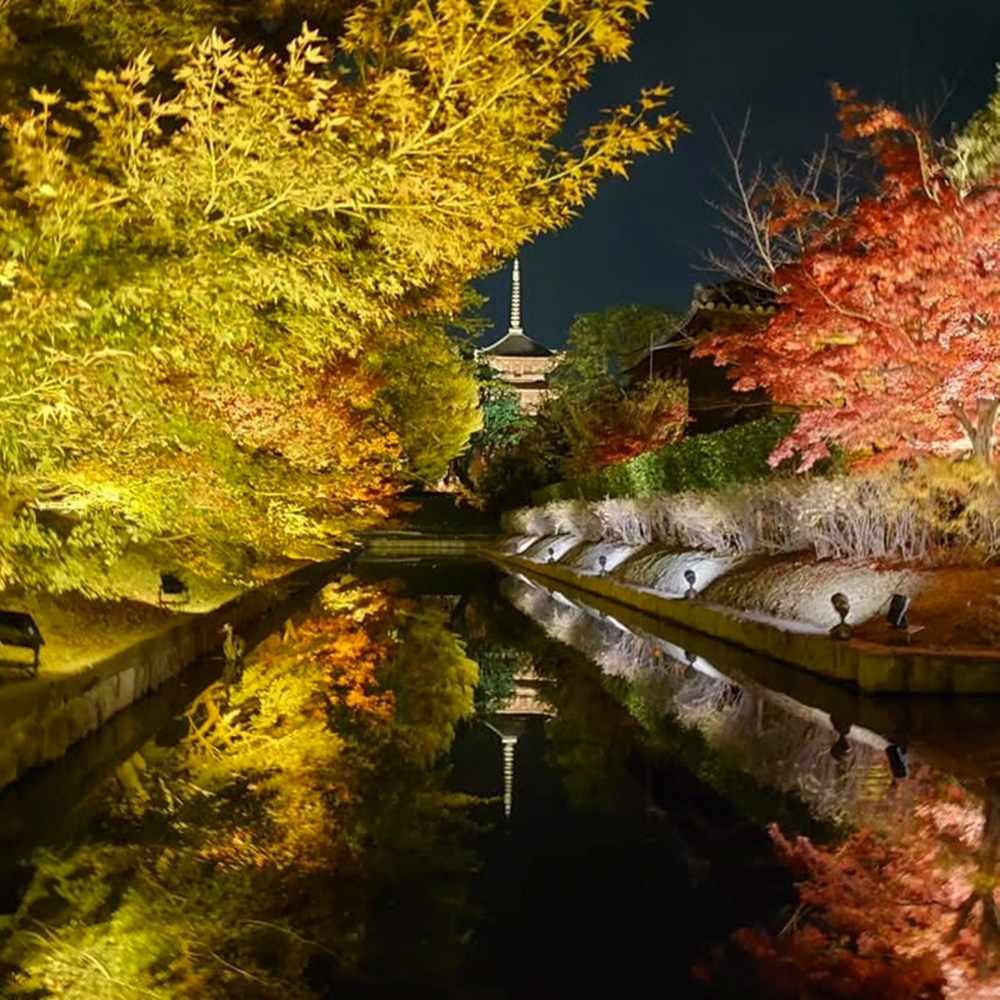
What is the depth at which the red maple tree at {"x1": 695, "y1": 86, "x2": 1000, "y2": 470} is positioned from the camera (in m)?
12.9

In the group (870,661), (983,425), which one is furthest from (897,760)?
(983,425)

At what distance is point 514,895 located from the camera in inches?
223

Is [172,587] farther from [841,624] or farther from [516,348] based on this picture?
[516,348]

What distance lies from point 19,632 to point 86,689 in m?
0.81

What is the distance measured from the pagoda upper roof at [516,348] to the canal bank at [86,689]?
6572 centimetres

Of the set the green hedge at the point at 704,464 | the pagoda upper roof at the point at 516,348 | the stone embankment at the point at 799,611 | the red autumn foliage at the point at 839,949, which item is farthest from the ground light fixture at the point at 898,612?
the pagoda upper roof at the point at 516,348

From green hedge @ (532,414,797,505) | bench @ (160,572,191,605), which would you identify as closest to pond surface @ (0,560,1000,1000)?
bench @ (160,572,191,605)

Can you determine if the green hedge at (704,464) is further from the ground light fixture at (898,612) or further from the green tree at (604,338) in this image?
the green tree at (604,338)

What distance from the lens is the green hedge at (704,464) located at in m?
19.5

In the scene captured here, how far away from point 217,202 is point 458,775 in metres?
4.63

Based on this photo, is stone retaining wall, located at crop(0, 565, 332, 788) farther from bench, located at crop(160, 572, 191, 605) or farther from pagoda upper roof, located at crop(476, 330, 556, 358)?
pagoda upper roof, located at crop(476, 330, 556, 358)

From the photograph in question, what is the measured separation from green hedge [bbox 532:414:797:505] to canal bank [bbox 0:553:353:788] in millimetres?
10208

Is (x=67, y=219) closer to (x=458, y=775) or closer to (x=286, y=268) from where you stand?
(x=286, y=268)

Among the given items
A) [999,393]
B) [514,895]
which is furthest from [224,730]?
[999,393]
